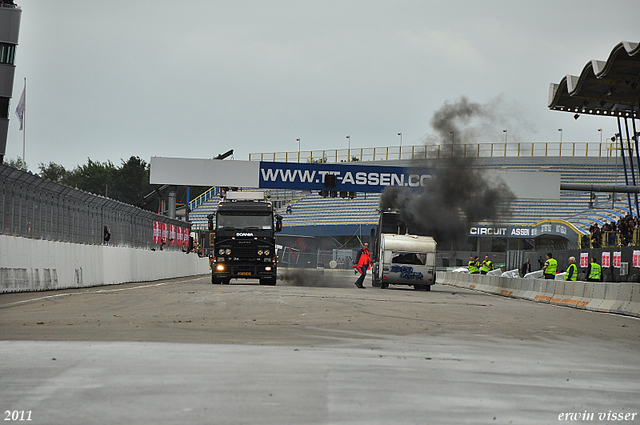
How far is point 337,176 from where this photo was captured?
43.5 metres

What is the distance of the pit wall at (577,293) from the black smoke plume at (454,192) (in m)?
7.72

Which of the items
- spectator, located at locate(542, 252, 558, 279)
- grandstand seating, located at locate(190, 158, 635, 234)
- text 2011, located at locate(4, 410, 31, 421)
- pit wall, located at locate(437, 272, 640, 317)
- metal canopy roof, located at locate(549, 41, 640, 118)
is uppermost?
metal canopy roof, located at locate(549, 41, 640, 118)

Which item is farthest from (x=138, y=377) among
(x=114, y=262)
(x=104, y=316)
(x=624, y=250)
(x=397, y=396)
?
(x=624, y=250)

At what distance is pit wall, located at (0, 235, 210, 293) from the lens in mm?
18172

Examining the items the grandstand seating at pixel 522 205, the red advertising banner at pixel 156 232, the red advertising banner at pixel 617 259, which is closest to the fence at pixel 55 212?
the red advertising banner at pixel 156 232

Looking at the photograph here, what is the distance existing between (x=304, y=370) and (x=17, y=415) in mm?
2517

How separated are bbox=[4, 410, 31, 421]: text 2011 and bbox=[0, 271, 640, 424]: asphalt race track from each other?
2 cm

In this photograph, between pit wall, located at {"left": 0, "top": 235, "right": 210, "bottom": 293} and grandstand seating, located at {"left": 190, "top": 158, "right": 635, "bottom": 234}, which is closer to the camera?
pit wall, located at {"left": 0, "top": 235, "right": 210, "bottom": 293}

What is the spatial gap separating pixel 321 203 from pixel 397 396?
7595cm

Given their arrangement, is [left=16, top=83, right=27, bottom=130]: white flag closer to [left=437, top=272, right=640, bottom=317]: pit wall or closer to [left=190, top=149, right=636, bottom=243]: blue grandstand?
[left=437, top=272, right=640, bottom=317]: pit wall

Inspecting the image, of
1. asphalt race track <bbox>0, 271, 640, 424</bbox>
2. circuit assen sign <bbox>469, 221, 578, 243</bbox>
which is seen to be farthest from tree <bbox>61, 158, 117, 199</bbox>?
asphalt race track <bbox>0, 271, 640, 424</bbox>

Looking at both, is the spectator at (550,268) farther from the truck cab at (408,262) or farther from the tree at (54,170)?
the tree at (54,170)

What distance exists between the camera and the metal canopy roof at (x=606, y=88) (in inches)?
1141

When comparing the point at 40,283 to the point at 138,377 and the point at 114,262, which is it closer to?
the point at 114,262
